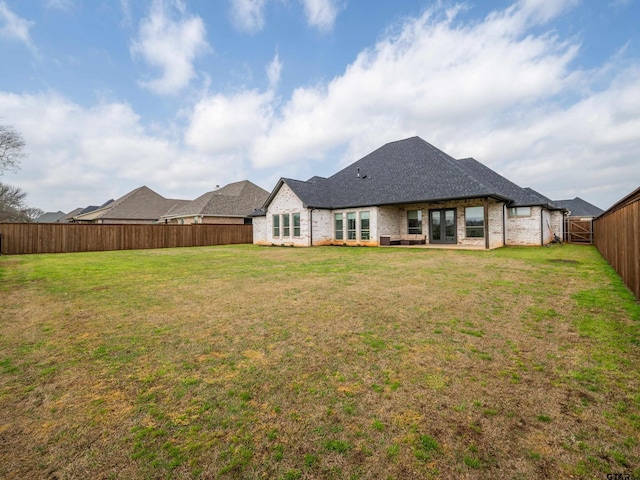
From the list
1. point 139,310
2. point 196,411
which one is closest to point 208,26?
point 139,310

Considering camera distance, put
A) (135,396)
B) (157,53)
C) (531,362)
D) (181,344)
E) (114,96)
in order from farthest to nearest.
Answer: (114,96) → (157,53) → (181,344) → (531,362) → (135,396)

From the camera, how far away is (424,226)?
19359 mm

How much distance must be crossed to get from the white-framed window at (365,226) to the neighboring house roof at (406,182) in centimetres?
88

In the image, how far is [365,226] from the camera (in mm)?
20078

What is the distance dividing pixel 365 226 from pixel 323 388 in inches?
699

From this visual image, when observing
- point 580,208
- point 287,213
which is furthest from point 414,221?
point 580,208

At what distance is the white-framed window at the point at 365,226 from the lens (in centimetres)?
1988

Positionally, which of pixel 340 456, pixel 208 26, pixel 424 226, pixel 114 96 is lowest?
pixel 340 456

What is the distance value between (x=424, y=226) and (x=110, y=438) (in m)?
19.5

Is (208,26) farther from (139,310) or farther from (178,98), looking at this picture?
(139,310)

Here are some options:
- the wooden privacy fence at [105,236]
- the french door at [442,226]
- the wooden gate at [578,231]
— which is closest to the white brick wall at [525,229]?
the french door at [442,226]

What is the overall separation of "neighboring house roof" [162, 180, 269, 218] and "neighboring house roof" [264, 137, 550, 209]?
10.4 meters

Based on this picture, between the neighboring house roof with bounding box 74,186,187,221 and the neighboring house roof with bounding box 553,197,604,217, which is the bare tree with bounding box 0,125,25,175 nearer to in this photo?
the neighboring house roof with bounding box 74,186,187,221

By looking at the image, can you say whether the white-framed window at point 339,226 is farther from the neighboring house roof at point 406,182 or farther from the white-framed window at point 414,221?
the white-framed window at point 414,221
